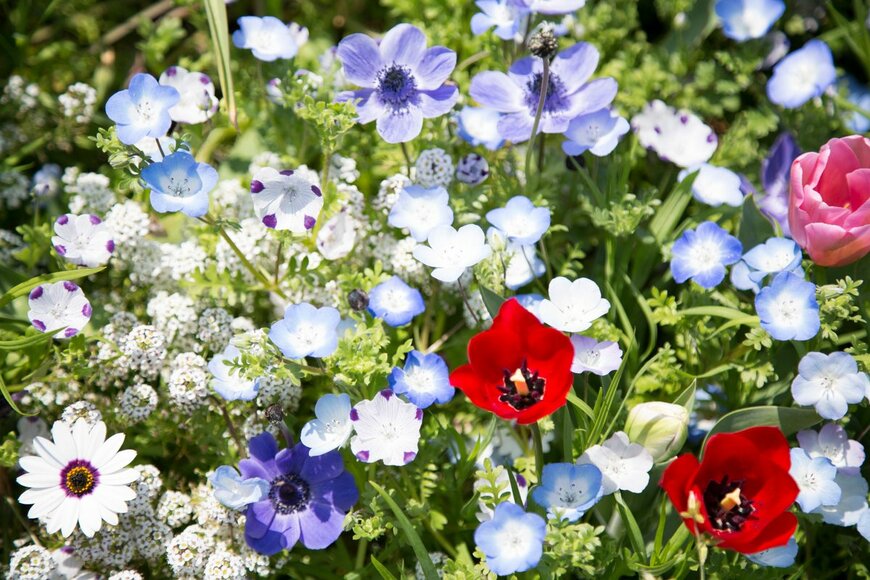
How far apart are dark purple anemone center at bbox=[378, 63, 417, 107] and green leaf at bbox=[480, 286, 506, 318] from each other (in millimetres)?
536

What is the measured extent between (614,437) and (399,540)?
1.61ft

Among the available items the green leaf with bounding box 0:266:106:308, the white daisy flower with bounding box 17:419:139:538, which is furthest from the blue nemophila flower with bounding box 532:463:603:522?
the green leaf with bounding box 0:266:106:308

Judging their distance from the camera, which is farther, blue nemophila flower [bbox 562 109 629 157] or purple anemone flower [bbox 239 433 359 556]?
blue nemophila flower [bbox 562 109 629 157]

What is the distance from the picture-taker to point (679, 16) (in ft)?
8.40

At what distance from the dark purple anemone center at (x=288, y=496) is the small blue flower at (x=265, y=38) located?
1.05m

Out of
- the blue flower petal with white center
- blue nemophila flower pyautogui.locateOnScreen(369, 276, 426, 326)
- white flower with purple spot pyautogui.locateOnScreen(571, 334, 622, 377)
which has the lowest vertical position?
the blue flower petal with white center

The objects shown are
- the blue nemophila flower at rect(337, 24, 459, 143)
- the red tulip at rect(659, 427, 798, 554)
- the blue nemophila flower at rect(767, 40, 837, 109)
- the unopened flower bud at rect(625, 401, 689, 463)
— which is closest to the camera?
the red tulip at rect(659, 427, 798, 554)

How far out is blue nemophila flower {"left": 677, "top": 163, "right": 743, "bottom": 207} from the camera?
206cm

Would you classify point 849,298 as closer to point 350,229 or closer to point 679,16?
point 350,229

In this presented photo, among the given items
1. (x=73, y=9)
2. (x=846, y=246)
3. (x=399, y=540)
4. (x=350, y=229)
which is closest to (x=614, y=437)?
(x=399, y=540)

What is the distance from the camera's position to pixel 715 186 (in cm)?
209

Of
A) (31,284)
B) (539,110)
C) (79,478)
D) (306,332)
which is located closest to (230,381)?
(306,332)

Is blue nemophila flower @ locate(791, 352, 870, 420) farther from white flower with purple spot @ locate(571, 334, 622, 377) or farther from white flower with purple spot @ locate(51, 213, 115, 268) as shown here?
white flower with purple spot @ locate(51, 213, 115, 268)

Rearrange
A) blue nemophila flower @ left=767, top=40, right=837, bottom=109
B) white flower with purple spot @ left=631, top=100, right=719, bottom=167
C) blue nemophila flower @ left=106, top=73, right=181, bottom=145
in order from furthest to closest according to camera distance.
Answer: blue nemophila flower @ left=767, top=40, right=837, bottom=109, white flower with purple spot @ left=631, top=100, right=719, bottom=167, blue nemophila flower @ left=106, top=73, right=181, bottom=145
